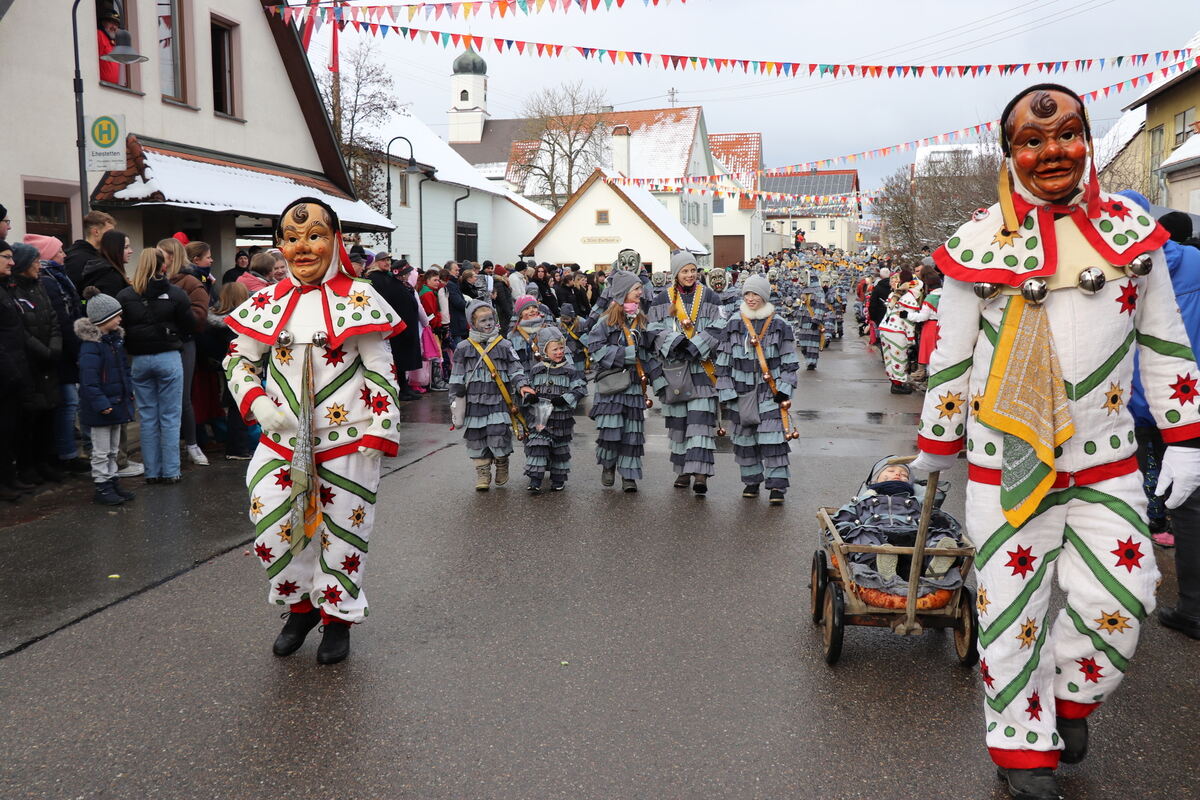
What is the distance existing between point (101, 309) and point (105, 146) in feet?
9.63

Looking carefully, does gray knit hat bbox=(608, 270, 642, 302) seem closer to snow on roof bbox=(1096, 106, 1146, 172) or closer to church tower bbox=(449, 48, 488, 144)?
snow on roof bbox=(1096, 106, 1146, 172)

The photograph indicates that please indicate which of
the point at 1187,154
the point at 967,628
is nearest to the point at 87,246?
the point at 967,628

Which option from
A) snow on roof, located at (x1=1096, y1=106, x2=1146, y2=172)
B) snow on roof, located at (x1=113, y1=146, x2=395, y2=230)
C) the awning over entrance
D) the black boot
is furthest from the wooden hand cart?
snow on roof, located at (x1=1096, y1=106, x2=1146, y2=172)

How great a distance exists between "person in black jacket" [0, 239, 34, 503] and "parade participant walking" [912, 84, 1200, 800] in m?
6.98

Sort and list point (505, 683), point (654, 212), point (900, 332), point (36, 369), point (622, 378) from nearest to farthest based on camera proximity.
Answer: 1. point (505, 683)
2. point (900, 332)
3. point (36, 369)
4. point (622, 378)
5. point (654, 212)

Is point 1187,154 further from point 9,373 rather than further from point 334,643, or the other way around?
point 334,643

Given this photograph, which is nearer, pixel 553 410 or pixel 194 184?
pixel 553 410

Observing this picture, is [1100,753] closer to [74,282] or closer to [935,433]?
[935,433]

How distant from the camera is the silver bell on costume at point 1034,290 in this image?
3549mm

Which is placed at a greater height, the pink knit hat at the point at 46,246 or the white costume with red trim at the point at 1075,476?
the pink knit hat at the point at 46,246

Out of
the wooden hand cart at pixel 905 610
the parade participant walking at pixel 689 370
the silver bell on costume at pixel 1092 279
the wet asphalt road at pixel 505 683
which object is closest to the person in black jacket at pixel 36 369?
the wet asphalt road at pixel 505 683

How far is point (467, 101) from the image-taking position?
85.4 m

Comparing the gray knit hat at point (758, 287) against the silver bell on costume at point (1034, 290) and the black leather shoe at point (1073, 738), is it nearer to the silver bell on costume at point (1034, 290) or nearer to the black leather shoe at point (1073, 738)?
the silver bell on costume at point (1034, 290)

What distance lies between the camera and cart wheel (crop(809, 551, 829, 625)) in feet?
17.2
